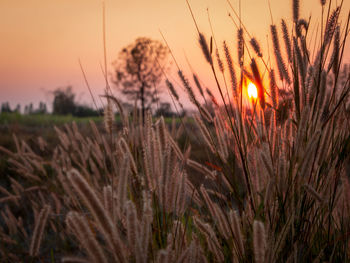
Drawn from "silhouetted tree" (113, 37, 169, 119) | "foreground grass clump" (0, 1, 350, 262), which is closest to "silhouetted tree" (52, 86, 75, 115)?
"silhouetted tree" (113, 37, 169, 119)

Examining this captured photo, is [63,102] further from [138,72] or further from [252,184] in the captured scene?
[252,184]

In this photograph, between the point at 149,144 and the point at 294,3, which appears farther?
the point at 294,3

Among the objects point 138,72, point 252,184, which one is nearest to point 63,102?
point 138,72

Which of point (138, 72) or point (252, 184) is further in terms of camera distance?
point (138, 72)

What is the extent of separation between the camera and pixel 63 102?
28.7m

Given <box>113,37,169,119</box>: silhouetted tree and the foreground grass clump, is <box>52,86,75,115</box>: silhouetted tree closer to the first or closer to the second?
<box>113,37,169,119</box>: silhouetted tree

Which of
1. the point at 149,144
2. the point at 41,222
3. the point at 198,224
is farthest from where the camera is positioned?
the point at 41,222

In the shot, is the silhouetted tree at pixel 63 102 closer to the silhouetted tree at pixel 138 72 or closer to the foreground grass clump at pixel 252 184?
the silhouetted tree at pixel 138 72

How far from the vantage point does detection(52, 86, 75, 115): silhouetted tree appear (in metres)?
28.4

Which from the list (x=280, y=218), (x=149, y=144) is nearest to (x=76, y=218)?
(x=149, y=144)

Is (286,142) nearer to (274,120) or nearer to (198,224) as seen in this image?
(274,120)


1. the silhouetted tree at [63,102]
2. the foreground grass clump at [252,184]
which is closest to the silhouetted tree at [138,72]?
the silhouetted tree at [63,102]

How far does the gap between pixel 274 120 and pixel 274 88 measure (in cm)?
12

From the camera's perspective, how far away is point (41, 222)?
1069mm
